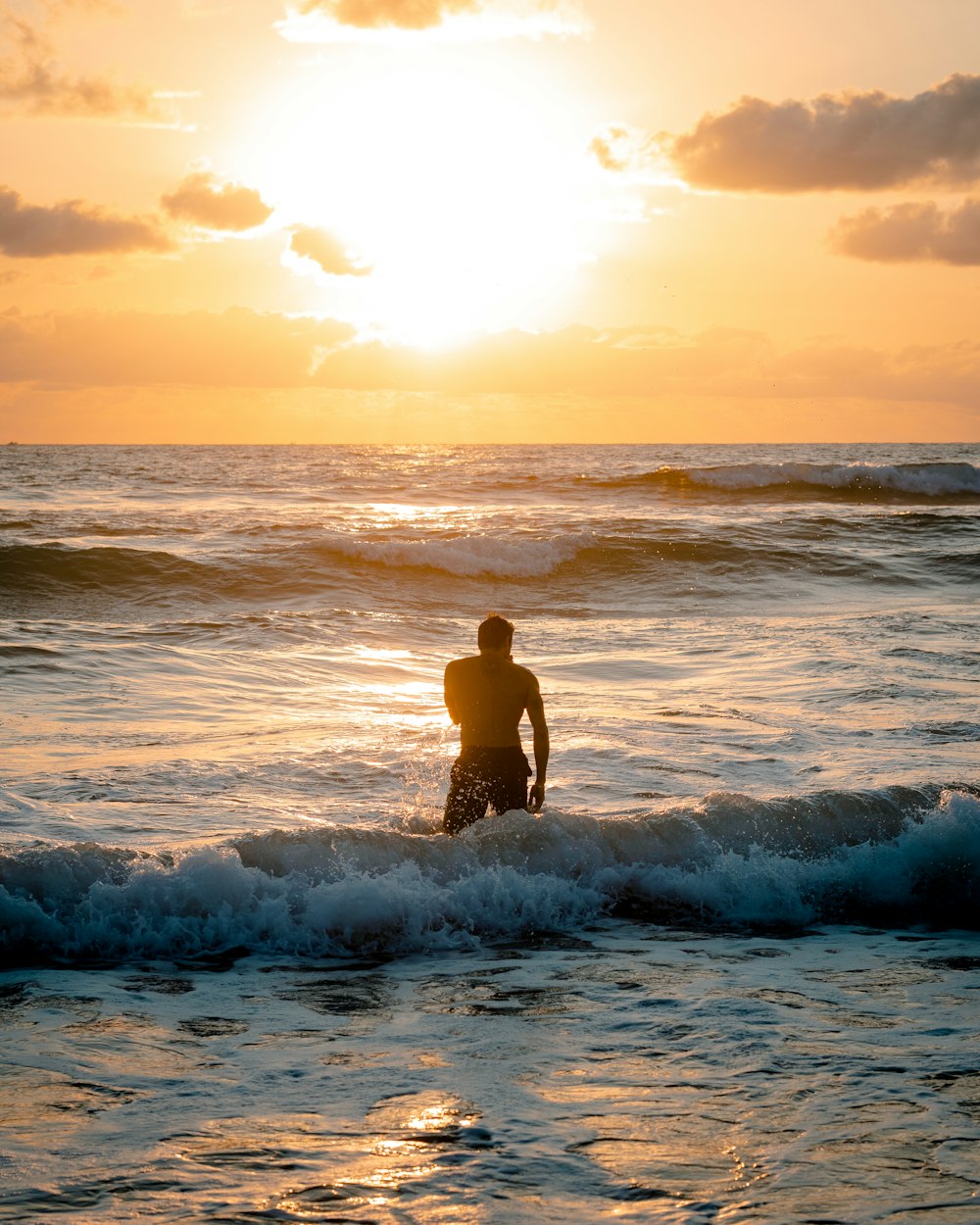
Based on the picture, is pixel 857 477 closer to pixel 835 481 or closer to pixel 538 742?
pixel 835 481

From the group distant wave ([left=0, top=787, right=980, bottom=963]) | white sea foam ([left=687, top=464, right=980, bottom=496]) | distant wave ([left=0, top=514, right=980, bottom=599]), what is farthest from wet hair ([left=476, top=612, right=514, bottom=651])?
white sea foam ([left=687, top=464, right=980, bottom=496])

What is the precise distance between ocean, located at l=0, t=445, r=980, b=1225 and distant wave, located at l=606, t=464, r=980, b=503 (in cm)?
2837

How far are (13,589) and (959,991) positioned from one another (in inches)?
744

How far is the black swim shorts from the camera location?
7559 mm

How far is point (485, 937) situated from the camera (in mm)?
6707

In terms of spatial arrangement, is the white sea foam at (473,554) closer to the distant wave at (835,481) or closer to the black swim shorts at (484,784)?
the black swim shorts at (484,784)

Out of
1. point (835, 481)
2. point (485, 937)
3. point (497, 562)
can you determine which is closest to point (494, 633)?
point (485, 937)

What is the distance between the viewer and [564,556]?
84.0 ft

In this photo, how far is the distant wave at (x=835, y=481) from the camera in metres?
44.2

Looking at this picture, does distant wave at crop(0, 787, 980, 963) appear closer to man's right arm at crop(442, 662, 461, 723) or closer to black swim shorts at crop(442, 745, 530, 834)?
black swim shorts at crop(442, 745, 530, 834)

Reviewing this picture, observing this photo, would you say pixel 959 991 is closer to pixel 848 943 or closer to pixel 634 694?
pixel 848 943

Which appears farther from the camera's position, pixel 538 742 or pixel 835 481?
pixel 835 481

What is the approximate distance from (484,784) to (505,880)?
27.7 inches

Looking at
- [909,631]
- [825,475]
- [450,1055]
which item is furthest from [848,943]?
[825,475]
